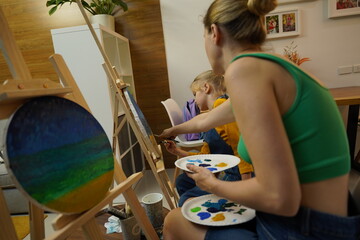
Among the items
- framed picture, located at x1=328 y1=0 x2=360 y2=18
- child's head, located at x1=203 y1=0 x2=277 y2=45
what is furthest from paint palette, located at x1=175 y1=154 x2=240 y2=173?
framed picture, located at x1=328 y1=0 x2=360 y2=18

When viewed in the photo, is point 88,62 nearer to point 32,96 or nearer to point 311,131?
point 32,96

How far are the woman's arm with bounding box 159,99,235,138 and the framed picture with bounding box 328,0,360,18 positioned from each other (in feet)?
6.40

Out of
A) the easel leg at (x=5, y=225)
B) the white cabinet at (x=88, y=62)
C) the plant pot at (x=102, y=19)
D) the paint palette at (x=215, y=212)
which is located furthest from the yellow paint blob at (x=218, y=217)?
the plant pot at (x=102, y=19)

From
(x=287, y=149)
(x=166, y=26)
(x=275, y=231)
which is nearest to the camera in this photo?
(x=287, y=149)

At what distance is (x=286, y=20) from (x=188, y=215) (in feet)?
7.59

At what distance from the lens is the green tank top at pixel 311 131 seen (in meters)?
0.53

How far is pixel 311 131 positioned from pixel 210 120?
67cm

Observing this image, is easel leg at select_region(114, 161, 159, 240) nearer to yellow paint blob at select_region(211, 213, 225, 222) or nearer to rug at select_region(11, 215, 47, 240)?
yellow paint blob at select_region(211, 213, 225, 222)

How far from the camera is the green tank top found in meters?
0.53

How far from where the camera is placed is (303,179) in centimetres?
55

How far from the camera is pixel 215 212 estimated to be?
2.60 ft

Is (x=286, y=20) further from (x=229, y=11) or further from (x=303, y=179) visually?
(x=303, y=179)

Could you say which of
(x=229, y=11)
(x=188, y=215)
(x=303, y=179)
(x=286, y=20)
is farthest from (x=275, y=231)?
(x=286, y=20)

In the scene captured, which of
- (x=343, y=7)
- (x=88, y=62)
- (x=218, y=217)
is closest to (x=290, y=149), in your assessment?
(x=218, y=217)
